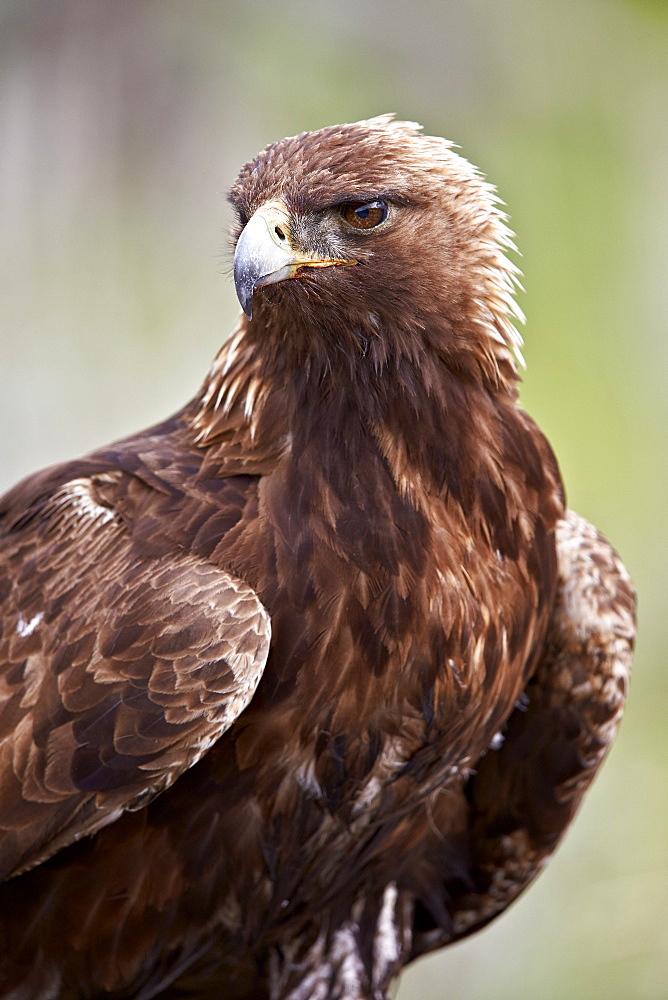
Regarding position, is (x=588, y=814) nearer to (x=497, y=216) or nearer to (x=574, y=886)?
(x=574, y=886)

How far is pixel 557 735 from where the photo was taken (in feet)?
9.47

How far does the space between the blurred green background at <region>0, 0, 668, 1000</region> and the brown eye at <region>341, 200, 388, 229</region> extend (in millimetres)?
2350

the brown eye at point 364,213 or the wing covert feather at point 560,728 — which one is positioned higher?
the brown eye at point 364,213

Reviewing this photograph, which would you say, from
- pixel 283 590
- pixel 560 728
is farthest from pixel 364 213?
pixel 560 728

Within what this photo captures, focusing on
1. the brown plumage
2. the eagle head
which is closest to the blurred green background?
the brown plumage

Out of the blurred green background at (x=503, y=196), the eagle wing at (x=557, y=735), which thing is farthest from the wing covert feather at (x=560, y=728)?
the blurred green background at (x=503, y=196)

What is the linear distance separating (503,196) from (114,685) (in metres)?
3.75

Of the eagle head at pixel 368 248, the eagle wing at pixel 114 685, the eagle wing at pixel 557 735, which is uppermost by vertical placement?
the eagle head at pixel 368 248

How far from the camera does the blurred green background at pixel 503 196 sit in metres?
4.54

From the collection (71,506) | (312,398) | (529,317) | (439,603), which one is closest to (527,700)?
(439,603)

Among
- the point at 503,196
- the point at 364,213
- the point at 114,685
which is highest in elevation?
the point at 364,213

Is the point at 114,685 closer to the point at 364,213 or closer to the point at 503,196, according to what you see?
the point at 364,213

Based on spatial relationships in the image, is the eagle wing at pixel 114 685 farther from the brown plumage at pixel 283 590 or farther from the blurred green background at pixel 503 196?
the blurred green background at pixel 503 196

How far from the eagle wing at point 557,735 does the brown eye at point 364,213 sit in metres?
1.03
